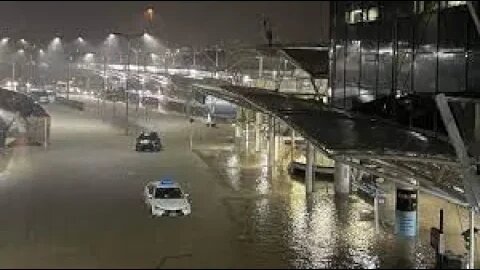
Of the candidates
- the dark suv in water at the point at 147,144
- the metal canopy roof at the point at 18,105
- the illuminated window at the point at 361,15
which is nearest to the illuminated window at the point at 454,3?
the illuminated window at the point at 361,15

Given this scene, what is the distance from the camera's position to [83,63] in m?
82.0

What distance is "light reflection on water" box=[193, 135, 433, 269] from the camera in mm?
17703

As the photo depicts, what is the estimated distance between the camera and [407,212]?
20703mm

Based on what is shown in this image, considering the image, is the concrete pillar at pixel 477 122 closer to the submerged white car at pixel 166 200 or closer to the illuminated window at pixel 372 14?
the illuminated window at pixel 372 14

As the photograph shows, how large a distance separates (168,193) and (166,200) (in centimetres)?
100

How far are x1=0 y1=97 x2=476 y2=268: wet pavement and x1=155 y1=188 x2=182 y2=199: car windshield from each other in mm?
752

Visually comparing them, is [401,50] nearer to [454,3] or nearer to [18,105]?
[454,3]


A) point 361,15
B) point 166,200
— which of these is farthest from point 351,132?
point 166,200

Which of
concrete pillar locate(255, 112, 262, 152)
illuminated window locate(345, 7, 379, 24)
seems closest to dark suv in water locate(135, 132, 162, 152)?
concrete pillar locate(255, 112, 262, 152)

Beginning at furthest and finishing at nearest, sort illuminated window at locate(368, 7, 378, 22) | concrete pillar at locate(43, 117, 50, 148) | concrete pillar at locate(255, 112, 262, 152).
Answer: concrete pillar at locate(43, 117, 50, 148)
concrete pillar at locate(255, 112, 262, 152)
illuminated window at locate(368, 7, 378, 22)

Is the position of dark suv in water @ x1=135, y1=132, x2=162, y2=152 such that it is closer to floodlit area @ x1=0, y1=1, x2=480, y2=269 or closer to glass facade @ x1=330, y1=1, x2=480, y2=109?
floodlit area @ x1=0, y1=1, x2=480, y2=269

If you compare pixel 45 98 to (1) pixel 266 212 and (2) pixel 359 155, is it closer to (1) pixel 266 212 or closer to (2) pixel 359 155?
(1) pixel 266 212

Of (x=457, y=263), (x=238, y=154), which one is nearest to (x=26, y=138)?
(x=238, y=154)

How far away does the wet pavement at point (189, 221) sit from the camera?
56.6 ft
